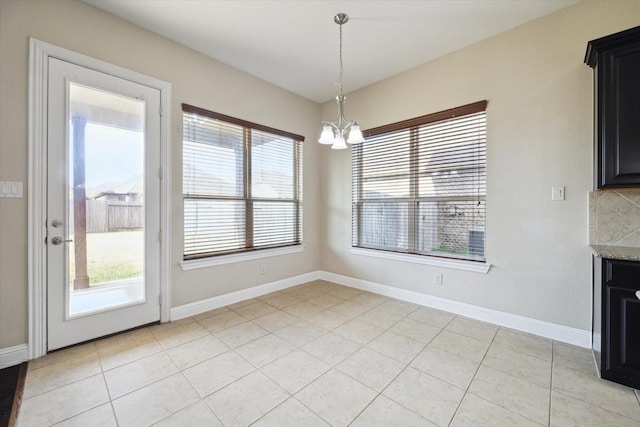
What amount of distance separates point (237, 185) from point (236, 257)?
0.94m

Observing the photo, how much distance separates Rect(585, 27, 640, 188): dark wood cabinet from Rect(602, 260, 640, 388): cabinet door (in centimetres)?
63

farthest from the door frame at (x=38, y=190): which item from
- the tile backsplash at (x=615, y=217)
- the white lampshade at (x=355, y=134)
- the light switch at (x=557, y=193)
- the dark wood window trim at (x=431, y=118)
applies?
the tile backsplash at (x=615, y=217)

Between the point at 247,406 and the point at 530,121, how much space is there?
3388 millimetres

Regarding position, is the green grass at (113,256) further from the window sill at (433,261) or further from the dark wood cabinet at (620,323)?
the dark wood cabinet at (620,323)

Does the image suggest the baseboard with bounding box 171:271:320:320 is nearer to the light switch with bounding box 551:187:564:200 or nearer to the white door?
the white door

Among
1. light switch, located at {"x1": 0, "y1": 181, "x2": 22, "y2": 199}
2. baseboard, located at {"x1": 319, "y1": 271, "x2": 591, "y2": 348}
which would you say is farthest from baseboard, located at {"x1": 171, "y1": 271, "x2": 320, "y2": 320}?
light switch, located at {"x1": 0, "y1": 181, "x2": 22, "y2": 199}

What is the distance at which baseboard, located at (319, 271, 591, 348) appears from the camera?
238 cm

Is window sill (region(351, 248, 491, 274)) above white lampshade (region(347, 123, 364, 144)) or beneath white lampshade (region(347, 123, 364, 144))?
beneath

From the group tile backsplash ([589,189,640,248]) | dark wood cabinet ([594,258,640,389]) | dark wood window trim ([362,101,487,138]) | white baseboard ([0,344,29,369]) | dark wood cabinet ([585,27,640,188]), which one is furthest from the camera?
dark wood window trim ([362,101,487,138])

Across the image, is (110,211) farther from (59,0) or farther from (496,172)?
(496,172)

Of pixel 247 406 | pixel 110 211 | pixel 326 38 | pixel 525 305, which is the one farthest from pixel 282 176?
pixel 525 305

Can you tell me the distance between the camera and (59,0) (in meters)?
2.20

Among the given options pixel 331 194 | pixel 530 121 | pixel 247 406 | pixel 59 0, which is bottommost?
pixel 247 406

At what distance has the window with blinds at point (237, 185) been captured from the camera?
10.0 ft
